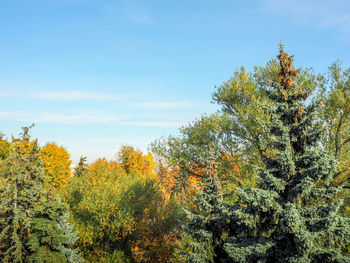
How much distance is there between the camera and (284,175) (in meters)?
12.0

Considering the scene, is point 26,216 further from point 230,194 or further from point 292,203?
point 292,203

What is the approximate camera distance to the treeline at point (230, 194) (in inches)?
446

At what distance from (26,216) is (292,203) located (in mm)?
16201

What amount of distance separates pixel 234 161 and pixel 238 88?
21.9ft

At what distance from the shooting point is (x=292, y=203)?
1160cm

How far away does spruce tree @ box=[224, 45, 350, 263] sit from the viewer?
10641 mm

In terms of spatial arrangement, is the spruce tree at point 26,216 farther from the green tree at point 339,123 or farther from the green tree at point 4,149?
the green tree at point 4,149

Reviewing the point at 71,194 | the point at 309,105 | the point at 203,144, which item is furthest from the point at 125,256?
the point at 309,105

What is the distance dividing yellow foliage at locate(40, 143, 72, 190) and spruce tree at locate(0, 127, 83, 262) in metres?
35.6

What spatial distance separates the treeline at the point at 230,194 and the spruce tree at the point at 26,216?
76mm

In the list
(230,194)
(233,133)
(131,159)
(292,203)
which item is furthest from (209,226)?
(131,159)

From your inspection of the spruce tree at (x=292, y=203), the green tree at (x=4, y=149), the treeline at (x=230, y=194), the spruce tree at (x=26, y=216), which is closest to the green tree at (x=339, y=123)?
the treeline at (x=230, y=194)

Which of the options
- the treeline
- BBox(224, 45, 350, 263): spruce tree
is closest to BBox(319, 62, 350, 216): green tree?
the treeline

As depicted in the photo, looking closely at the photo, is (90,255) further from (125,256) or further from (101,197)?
(101,197)
